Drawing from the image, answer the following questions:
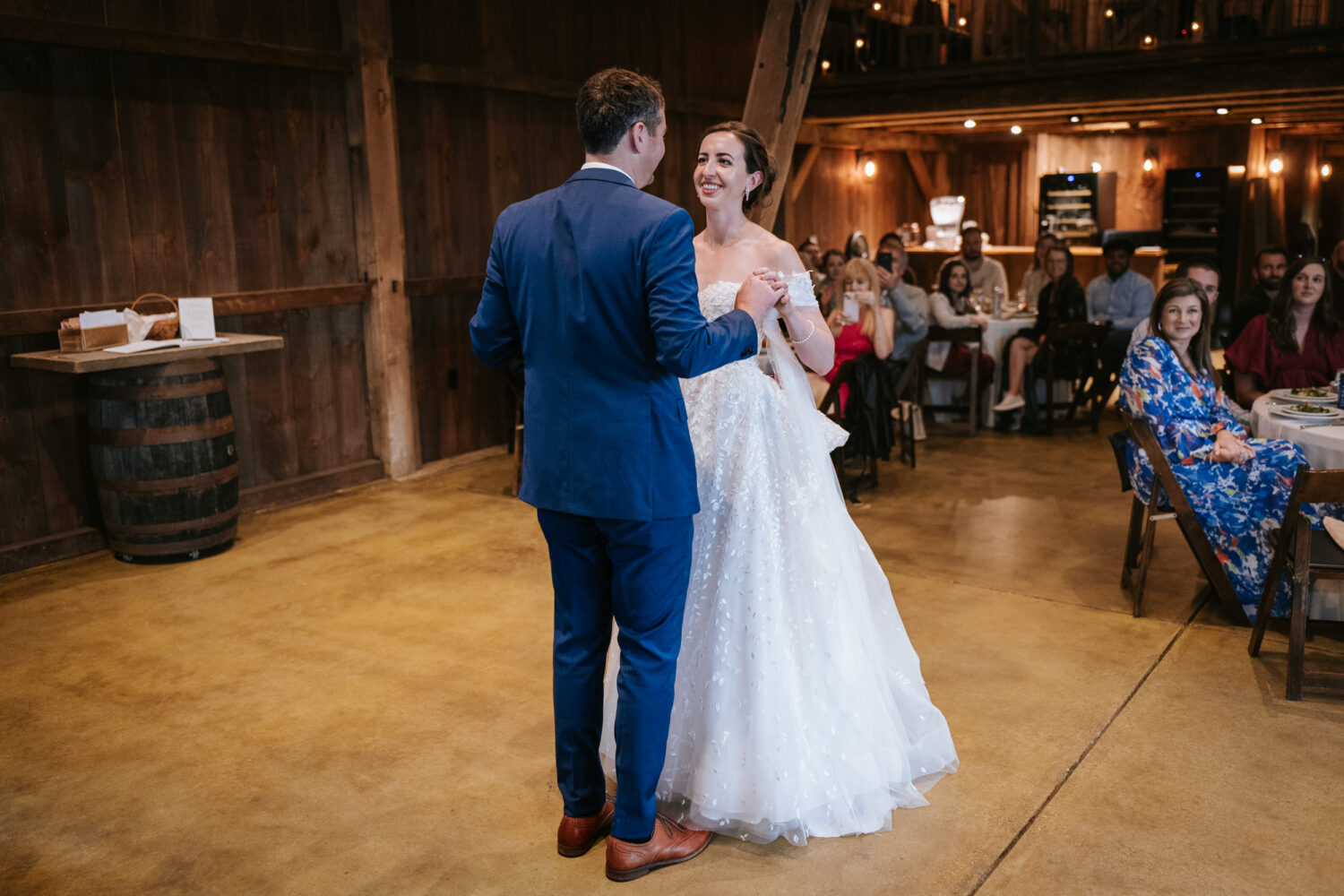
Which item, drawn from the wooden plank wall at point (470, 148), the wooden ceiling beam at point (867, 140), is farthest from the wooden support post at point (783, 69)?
the wooden ceiling beam at point (867, 140)

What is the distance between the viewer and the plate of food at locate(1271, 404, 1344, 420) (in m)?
3.76

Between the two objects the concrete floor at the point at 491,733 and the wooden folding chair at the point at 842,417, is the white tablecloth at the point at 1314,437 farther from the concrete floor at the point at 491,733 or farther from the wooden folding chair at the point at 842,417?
the wooden folding chair at the point at 842,417

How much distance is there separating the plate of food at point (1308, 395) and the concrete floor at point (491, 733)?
2.54ft

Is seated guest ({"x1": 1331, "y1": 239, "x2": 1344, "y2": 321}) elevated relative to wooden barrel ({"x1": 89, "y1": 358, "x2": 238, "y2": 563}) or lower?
elevated

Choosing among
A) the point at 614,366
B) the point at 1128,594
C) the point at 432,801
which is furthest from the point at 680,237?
the point at 1128,594

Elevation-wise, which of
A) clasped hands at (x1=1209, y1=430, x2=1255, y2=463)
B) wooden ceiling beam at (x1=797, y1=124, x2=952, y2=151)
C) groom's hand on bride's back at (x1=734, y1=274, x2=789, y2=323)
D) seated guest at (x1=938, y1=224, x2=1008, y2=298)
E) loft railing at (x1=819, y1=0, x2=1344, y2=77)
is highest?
loft railing at (x1=819, y1=0, x2=1344, y2=77)

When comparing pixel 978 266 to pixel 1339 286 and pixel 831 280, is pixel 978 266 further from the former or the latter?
pixel 1339 286

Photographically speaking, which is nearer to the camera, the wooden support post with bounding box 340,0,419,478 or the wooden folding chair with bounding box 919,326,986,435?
the wooden support post with bounding box 340,0,419,478

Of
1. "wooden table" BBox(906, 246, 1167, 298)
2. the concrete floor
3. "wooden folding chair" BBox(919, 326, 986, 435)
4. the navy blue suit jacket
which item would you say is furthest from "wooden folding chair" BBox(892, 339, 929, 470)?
"wooden table" BBox(906, 246, 1167, 298)

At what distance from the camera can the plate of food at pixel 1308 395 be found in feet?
13.5

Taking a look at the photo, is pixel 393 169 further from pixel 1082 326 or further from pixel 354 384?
pixel 1082 326

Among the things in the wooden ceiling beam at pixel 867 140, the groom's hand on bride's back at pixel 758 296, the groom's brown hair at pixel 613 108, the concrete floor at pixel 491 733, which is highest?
the wooden ceiling beam at pixel 867 140

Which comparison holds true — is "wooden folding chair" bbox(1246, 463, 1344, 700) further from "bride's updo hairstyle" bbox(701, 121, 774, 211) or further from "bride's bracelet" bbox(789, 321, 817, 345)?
"bride's updo hairstyle" bbox(701, 121, 774, 211)

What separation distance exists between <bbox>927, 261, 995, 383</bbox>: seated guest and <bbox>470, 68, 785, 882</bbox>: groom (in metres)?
5.13
